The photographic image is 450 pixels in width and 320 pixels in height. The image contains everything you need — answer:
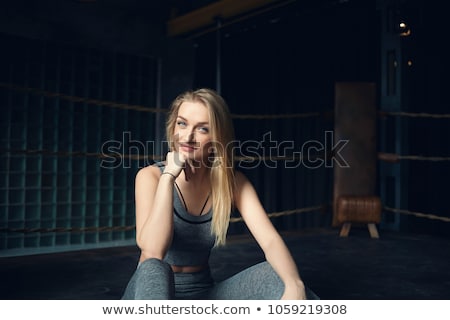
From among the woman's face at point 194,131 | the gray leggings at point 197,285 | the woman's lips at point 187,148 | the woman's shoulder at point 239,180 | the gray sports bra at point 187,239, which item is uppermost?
the woman's face at point 194,131

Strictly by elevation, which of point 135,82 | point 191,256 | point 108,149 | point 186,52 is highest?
point 186,52

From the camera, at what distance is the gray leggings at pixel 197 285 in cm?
105

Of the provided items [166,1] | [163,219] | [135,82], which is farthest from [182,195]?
[166,1]

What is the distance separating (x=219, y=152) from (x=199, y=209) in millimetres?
180

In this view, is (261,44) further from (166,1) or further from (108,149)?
(108,149)

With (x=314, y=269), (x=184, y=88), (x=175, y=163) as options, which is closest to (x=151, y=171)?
(x=175, y=163)

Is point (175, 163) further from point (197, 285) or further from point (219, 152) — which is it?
point (197, 285)

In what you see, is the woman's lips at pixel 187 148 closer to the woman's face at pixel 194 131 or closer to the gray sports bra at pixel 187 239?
the woman's face at pixel 194 131

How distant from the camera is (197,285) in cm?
131

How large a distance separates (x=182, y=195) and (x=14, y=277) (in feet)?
3.01

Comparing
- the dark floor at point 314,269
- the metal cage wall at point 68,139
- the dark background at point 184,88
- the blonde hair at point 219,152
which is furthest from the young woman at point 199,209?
the metal cage wall at point 68,139

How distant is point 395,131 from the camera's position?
3.68 m

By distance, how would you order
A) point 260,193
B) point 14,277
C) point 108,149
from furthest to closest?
1. point 260,193
2. point 108,149
3. point 14,277

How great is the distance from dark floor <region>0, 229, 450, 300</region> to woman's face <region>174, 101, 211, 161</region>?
0.63 metres
